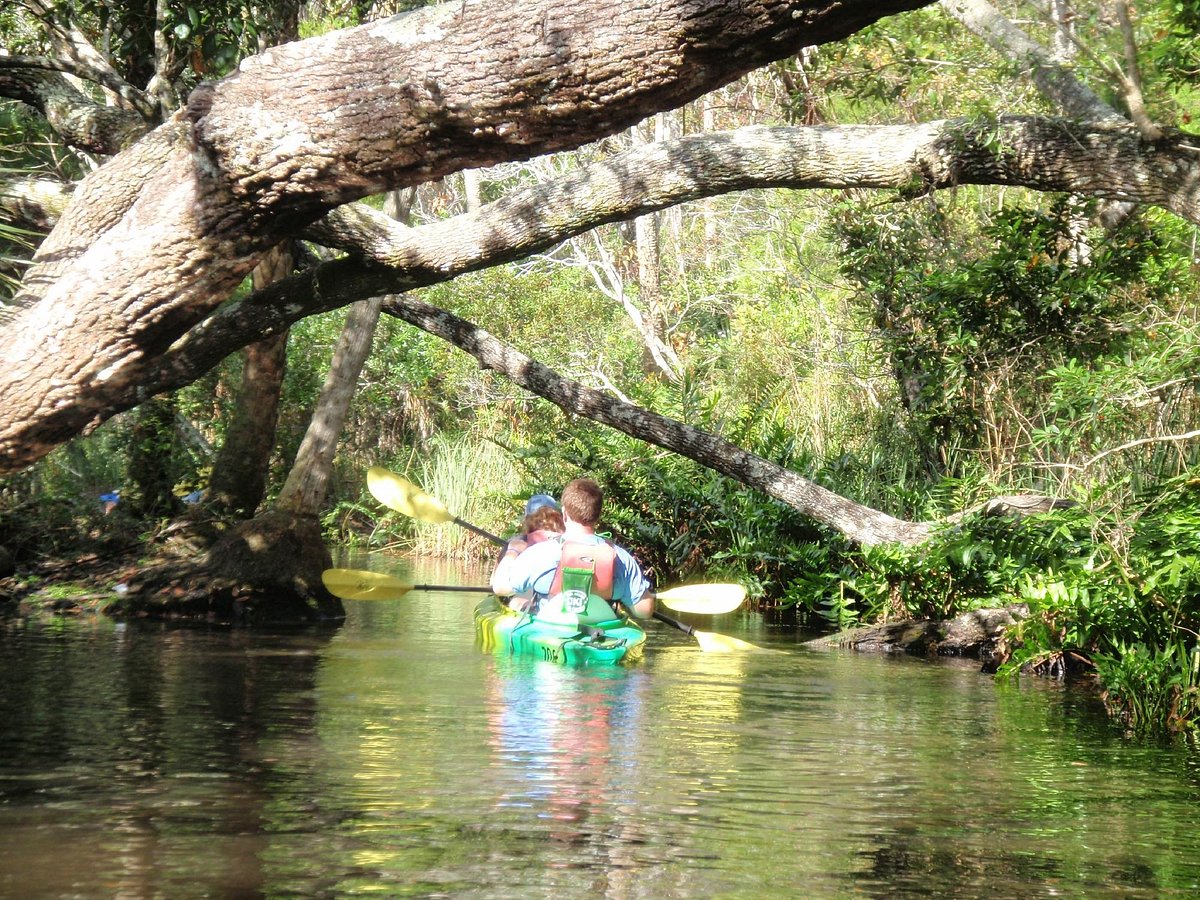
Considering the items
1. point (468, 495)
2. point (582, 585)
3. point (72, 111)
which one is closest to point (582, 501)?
point (582, 585)

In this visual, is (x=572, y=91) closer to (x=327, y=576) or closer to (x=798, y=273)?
(x=327, y=576)

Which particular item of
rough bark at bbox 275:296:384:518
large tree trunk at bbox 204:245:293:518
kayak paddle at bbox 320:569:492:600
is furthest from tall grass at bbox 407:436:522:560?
kayak paddle at bbox 320:569:492:600

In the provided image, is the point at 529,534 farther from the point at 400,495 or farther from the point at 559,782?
the point at 559,782

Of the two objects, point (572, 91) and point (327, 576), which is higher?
point (572, 91)

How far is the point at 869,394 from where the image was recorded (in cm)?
1645

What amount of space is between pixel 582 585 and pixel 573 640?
0.36m

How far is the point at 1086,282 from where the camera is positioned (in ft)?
38.0

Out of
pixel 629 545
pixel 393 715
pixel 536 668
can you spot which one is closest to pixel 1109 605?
pixel 536 668

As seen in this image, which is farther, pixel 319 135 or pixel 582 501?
pixel 582 501

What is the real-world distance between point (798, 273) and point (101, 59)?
1163cm

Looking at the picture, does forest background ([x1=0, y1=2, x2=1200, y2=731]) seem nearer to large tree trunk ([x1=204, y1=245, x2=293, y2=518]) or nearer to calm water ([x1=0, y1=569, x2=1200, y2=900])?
large tree trunk ([x1=204, y1=245, x2=293, y2=518])

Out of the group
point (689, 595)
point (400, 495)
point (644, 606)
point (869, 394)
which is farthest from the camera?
point (869, 394)

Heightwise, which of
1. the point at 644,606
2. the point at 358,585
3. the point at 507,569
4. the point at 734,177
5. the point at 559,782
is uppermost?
the point at 734,177

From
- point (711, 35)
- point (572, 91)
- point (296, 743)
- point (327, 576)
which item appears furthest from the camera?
point (327, 576)
